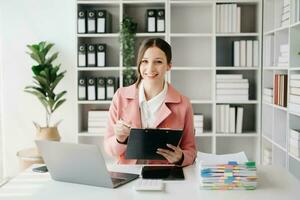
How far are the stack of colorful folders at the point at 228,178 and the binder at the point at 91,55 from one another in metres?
2.68

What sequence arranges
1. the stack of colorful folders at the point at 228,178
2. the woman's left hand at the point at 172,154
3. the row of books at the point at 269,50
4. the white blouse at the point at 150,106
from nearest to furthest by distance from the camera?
→ the stack of colorful folders at the point at 228,178, the woman's left hand at the point at 172,154, the white blouse at the point at 150,106, the row of books at the point at 269,50

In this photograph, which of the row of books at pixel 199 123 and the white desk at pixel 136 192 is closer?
the white desk at pixel 136 192

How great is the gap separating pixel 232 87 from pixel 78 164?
2.74 metres

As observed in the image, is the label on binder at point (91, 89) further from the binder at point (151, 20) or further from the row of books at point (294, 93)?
the row of books at point (294, 93)

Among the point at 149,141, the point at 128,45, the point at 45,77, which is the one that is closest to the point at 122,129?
the point at 149,141

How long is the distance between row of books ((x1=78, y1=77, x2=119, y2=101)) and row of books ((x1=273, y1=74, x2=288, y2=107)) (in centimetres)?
159

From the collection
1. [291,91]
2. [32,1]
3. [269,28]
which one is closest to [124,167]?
[291,91]

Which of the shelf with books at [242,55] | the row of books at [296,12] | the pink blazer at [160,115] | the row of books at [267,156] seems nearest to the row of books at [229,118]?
the row of books at [267,156]

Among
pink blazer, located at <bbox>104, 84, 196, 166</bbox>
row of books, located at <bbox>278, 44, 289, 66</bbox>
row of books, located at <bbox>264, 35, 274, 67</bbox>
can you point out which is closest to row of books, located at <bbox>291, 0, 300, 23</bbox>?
row of books, located at <bbox>278, 44, 289, 66</bbox>

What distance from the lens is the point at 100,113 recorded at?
4.46 metres

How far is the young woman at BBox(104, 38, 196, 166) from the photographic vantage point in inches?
93.4

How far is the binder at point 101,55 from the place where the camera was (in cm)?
439

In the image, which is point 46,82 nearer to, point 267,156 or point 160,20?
point 160,20

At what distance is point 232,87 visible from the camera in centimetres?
438
